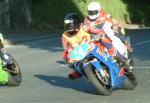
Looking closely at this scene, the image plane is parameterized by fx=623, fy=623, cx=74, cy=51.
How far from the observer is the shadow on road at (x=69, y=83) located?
39.7 feet

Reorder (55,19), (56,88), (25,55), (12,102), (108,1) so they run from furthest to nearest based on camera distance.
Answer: (108,1), (55,19), (25,55), (56,88), (12,102)

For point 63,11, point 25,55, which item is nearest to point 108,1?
point 63,11

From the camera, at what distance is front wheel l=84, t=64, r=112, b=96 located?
10.8 m

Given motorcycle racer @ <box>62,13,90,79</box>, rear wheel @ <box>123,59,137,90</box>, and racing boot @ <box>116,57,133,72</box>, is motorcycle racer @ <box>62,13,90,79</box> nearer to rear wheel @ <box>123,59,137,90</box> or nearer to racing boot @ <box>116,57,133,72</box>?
racing boot @ <box>116,57,133,72</box>

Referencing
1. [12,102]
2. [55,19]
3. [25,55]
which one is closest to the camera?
[12,102]

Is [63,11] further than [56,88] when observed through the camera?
Yes

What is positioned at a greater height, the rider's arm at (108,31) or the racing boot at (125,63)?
the rider's arm at (108,31)

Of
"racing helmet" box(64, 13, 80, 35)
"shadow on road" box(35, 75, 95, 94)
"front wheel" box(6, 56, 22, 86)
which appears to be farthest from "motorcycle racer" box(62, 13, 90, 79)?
"front wheel" box(6, 56, 22, 86)

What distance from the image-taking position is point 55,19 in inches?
1626

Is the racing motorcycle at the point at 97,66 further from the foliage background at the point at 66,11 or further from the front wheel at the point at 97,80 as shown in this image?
the foliage background at the point at 66,11

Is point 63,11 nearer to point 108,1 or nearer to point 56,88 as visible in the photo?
point 108,1

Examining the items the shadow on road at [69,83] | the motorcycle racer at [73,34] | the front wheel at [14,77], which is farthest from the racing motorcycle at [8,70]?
the motorcycle racer at [73,34]

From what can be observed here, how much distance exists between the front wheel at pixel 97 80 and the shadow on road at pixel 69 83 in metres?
0.61

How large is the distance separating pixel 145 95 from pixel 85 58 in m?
1.25
